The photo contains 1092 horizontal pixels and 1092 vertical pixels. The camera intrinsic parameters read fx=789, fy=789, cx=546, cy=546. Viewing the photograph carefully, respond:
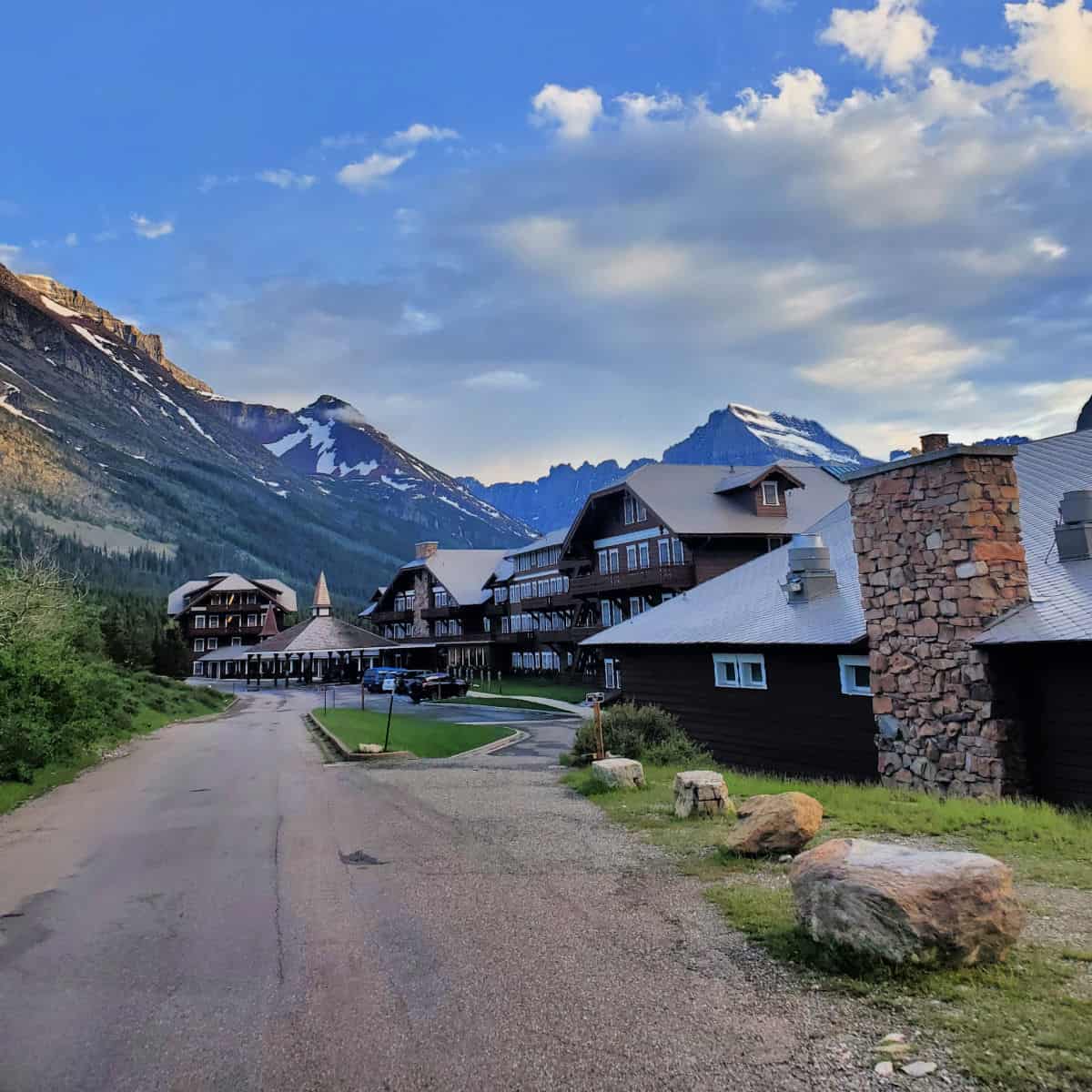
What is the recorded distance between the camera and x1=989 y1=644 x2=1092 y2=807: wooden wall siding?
1234cm

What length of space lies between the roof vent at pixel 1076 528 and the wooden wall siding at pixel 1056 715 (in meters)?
2.68

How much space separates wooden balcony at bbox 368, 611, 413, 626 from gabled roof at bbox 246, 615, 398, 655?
1985 cm

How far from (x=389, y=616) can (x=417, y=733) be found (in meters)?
59.4

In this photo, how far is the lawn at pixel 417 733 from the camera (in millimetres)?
25436

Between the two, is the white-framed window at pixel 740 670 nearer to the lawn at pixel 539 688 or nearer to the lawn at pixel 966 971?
the lawn at pixel 966 971

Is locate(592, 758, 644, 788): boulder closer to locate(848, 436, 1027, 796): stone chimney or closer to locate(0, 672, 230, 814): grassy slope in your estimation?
locate(848, 436, 1027, 796): stone chimney

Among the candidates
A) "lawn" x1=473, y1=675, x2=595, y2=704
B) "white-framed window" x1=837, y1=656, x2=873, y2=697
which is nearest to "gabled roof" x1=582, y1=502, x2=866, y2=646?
"white-framed window" x1=837, y1=656, x2=873, y2=697

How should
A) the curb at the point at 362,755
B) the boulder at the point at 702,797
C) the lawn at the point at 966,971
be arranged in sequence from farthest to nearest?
1. the curb at the point at 362,755
2. the boulder at the point at 702,797
3. the lawn at the point at 966,971

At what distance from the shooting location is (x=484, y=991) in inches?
243

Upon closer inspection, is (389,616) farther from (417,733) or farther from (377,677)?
(417,733)

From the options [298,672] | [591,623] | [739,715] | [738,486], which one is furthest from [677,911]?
[298,672]

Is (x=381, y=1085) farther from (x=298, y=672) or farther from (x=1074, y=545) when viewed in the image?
(x=298, y=672)

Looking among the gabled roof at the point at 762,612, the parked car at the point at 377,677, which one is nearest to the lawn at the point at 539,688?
the parked car at the point at 377,677

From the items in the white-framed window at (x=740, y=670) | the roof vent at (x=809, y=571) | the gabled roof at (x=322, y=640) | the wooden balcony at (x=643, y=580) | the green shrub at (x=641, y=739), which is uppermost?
the wooden balcony at (x=643, y=580)
